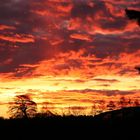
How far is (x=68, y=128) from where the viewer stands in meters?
11.8

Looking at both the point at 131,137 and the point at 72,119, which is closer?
the point at 131,137

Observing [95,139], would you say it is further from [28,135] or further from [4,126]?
[4,126]

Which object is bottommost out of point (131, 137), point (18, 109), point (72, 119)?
point (131, 137)

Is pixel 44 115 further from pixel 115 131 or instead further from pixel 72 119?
pixel 115 131

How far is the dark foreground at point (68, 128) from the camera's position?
441 inches

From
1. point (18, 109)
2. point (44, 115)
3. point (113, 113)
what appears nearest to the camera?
point (44, 115)

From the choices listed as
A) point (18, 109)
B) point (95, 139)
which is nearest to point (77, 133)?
point (95, 139)

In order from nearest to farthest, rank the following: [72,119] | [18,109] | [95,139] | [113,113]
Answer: [95,139], [72,119], [113,113], [18,109]

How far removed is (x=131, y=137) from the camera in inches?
439

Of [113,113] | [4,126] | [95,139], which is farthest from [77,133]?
[113,113]

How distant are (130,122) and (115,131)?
973mm

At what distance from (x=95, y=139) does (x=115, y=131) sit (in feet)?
2.55

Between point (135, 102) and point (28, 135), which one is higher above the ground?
point (135, 102)

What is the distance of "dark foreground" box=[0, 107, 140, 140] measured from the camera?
36.8ft
